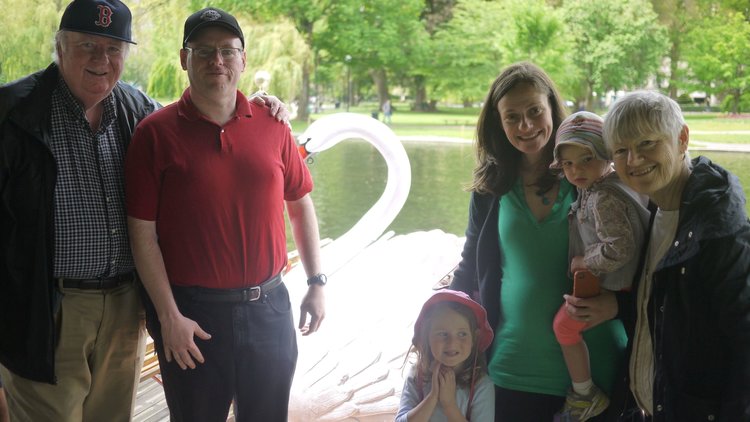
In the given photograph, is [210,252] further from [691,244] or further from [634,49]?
[634,49]

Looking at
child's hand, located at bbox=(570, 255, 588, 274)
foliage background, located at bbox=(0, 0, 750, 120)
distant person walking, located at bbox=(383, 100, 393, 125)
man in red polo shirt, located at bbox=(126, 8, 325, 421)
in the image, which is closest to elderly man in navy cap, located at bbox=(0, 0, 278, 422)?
man in red polo shirt, located at bbox=(126, 8, 325, 421)

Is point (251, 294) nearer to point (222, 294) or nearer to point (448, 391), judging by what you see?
point (222, 294)

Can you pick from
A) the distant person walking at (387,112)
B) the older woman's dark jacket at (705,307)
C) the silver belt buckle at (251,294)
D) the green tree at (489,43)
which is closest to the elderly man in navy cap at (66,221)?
the silver belt buckle at (251,294)

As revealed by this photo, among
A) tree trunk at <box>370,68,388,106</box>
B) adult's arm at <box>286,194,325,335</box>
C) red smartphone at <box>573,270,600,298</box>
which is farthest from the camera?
tree trunk at <box>370,68,388,106</box>

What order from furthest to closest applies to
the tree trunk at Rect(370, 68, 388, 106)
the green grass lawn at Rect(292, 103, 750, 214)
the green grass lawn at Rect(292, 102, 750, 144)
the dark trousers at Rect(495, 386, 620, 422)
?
the tree trunk at Rect(370, 68, 388, 106), the green grass lawn at Rect(292, 102, 750, 144), the green grass lawn at Rect(292, 103, 750, 214), the dark trousers at Rect(495, 386, 620, 422)

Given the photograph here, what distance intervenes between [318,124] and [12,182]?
119cm

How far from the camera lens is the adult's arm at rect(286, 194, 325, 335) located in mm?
1612

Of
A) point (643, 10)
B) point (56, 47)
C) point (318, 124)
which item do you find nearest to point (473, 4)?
point (643, 10)

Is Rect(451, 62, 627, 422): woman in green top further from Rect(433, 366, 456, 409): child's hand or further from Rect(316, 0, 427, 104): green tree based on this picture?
Rect(316, 0, 427, 104): green tree

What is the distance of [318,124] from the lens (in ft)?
7.92

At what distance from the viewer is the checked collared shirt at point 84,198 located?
1.41 meters

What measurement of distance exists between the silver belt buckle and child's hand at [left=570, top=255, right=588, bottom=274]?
603 millimetres

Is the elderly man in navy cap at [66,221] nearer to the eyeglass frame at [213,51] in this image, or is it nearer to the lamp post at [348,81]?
the eyeglass frame at [213,51]

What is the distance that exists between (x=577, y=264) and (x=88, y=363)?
104 cm
